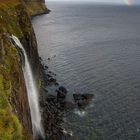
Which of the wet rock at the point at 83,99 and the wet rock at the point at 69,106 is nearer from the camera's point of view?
the wet rock at the point at 69,106

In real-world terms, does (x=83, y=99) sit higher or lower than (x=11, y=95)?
lower

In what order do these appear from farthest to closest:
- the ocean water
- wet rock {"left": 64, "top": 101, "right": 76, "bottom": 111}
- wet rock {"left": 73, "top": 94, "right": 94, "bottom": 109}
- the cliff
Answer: wet rock {"left": 73, "top": 94, "right": 94, "bottom": 109} < wet rock {"left": 64, "top": 101, "right": 76, "bottom": 111} < the ocean water < the cliff

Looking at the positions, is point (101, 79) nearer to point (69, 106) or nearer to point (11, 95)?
point (69, 106)

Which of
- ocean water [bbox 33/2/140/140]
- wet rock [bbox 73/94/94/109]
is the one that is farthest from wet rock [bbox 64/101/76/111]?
ocean water [bbox 33/2/140/140]

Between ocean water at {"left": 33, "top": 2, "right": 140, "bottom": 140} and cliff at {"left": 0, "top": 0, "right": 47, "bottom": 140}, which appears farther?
ocean water at {"left": 33, "top": 2, "right": 140, "bottom": 140}

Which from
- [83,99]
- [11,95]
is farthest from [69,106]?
[11,95]

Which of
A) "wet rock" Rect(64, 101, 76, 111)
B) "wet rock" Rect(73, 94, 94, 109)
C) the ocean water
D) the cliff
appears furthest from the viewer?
"wet rock" Rect(73, 94, 94, 109)

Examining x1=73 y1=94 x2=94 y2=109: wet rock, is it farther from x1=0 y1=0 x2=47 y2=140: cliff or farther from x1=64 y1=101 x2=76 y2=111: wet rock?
x1=0 y1=0 x2=47 y2=140: cliff

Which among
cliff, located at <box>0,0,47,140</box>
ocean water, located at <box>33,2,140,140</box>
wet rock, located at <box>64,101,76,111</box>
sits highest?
cliff, located at <box>0,0,47,140</box>

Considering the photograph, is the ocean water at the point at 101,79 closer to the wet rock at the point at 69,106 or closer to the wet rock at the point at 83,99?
the wet rock at the point at 83,99

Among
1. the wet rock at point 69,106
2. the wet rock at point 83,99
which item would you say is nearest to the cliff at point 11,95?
the wet rock at point 69,106

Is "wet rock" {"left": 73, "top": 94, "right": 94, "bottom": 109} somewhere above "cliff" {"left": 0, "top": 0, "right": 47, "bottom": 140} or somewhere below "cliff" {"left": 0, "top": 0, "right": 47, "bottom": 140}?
below

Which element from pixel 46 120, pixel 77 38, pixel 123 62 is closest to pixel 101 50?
pixel 123 62
